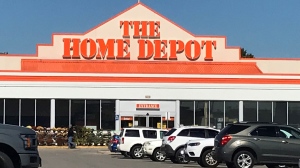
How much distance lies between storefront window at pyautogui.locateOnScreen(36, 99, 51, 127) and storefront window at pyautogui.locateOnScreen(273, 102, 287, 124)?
17877 mm

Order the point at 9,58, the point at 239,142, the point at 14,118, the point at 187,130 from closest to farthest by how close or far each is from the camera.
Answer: the point at 239,142, the point at 187,130, the point at 14,118, the point at 9,58

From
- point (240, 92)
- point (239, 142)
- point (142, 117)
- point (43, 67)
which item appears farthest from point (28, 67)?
point (239, 142)

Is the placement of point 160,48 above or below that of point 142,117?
above

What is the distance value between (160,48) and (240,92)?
863cm

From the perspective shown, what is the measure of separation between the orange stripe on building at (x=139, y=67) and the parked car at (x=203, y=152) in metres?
27.3

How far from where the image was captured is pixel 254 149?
22.0m

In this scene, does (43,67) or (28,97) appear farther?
(43,67)

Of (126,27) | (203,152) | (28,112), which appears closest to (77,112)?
(28,112)

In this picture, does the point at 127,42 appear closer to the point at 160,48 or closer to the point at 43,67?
the point at 160,48

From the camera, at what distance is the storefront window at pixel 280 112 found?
50906 millimetres

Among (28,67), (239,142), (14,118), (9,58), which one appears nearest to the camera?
(239,142)

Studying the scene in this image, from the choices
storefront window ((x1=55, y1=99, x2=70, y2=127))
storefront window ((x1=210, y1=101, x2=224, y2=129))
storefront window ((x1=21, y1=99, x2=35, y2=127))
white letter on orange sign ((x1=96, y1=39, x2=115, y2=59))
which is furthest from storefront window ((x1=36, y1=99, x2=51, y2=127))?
storefront window ((x1=210, y1=101, x2=224, y2=129))

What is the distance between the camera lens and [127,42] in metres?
55.0

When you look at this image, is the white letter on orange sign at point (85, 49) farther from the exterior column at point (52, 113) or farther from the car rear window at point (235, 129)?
the car rear window at point (235, 129)
